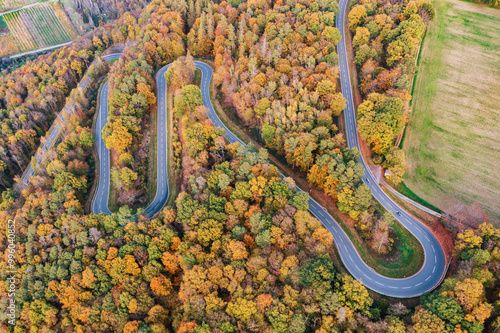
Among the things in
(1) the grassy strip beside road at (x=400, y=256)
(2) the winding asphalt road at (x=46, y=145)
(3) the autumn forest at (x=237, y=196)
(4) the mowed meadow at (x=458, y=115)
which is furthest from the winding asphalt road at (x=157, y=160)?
(4) the mowed meadow at (x=458, y=115)

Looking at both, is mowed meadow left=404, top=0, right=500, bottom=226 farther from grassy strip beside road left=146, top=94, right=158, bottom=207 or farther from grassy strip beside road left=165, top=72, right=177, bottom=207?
grassy strip beside road left=146, top=94, right=158, bottom=207

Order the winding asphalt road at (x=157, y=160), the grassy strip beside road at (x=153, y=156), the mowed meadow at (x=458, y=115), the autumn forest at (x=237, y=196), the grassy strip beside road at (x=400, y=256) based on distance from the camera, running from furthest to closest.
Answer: the grassy strip beside road at (x=153, y=156)
the winding asphalt road at (x=157, y=160)
the mowed meadow at (x=458, y=115)
the grassy strip beside road at (x=400, y=256)
the autumn forest at (x=237, y=196)

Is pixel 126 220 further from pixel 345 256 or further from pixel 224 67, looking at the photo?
pixel 224 67

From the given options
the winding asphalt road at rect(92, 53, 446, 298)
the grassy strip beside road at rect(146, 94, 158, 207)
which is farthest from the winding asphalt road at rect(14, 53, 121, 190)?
the grassy strip beside road at rect(146, 94, 158, 207)

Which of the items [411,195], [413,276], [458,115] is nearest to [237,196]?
[413,276]

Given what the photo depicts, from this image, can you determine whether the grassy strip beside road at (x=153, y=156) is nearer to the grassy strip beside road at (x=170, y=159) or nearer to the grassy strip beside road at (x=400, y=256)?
the grassy strip beside road at (x=170, y=159)

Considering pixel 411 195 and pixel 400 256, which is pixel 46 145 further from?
pixel 411 195

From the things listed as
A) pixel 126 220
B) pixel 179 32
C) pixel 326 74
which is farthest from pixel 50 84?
pixel 326 74
